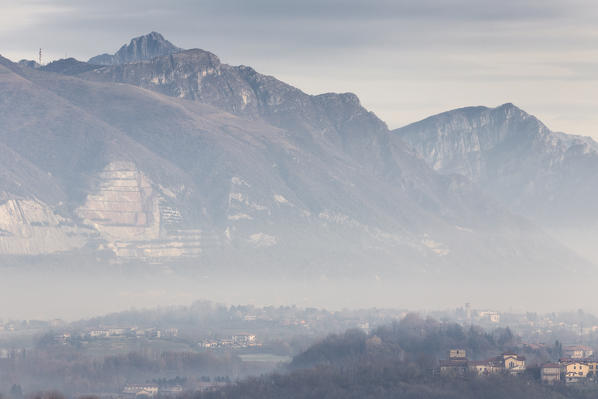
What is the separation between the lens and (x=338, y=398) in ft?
655

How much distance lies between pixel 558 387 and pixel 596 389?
4352 millimetres

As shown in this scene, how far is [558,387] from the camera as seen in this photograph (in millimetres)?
199125

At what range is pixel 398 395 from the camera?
648 feet

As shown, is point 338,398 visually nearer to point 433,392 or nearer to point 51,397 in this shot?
point 433,392

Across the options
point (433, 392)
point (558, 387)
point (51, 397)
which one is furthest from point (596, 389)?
point (51, 397)

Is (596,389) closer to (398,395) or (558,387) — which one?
(558,387)

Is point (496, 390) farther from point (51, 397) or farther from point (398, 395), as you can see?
point (51, 397)

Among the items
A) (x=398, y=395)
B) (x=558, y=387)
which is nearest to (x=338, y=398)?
(x=398, y=395)

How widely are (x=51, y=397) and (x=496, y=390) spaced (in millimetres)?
50180

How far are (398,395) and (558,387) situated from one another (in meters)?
18.7

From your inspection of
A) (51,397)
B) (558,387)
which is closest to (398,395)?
(558,387)

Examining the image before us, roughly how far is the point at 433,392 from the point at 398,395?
4.29m

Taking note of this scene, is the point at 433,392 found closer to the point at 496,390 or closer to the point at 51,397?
the point at 496,390

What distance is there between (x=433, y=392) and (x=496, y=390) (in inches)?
282
